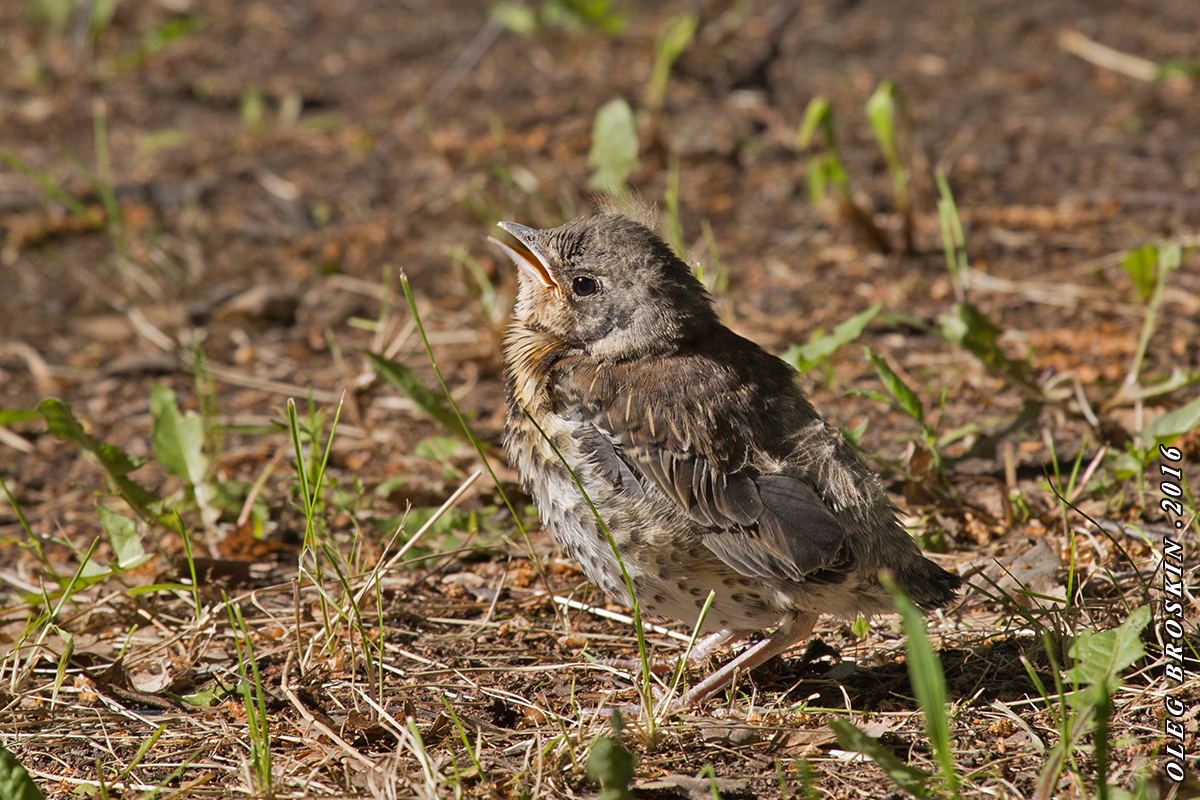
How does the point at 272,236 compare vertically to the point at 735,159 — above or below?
below

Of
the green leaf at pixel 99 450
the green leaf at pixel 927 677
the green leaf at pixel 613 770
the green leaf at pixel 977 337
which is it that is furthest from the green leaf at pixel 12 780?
the green leaf at pixel 977 337

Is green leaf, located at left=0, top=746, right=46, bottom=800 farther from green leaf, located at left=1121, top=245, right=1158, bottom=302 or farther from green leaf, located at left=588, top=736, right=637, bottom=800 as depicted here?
green leaf, located at left=1121, top=245, right=1158, bottom=302

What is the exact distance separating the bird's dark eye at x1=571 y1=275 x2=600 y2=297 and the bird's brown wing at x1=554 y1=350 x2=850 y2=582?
0.37 meters

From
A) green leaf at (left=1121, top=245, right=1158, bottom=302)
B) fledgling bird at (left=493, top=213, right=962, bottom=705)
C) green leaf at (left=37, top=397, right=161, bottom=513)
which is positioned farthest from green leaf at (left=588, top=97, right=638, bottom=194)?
green leaf at (left=37, top=397, right=161, bottom=513)

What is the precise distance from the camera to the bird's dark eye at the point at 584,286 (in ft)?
11.6

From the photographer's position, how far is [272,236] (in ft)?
21.5

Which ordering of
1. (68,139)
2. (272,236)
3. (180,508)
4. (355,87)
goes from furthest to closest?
1. (355,87)
2. (68,139)
3. (272,236)
4. (180,508)

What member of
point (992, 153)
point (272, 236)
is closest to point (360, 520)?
point (272, 236)

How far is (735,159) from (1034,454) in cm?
320

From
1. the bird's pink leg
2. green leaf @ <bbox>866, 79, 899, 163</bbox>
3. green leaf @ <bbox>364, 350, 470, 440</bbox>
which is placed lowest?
the bird's pink leg

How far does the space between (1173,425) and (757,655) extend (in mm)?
1561

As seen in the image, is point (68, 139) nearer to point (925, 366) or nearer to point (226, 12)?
point (226, 12)

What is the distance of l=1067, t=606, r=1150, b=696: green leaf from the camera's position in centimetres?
243

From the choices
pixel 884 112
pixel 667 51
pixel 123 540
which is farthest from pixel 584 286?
pixel 667 51
